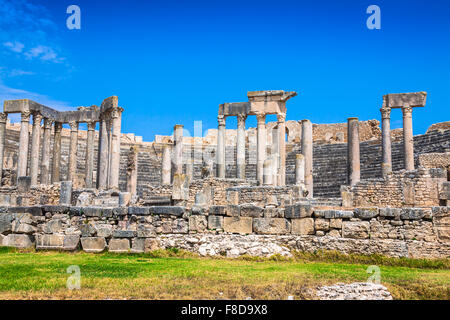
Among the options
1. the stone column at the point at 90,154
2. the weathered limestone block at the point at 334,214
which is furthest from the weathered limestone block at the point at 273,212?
the stone column at the point at 90,154

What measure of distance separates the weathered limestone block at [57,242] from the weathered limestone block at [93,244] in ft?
0.86

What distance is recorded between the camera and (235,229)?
37.7 ft

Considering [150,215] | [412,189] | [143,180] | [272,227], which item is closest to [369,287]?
[272,227]

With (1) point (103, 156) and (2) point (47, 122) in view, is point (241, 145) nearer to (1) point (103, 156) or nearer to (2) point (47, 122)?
(1) point (103, 156)

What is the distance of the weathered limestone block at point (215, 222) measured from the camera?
11648 millimetres

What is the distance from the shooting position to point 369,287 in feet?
21.2

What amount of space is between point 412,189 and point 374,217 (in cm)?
1116

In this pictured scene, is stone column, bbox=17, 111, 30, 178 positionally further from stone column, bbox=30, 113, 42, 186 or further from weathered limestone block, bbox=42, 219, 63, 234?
weathered limestone block, bbox=42, 219, 63, 234

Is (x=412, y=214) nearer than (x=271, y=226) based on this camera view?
Yes

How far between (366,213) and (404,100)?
56.3ft

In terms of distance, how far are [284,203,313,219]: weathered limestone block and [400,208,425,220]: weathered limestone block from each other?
217cm

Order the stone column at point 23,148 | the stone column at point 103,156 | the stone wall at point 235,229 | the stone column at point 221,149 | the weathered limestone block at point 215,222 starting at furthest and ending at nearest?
1. the stone column at point 221,149
2. the stone column at point 23,148
3. the stone column at point 103,156
4. the weathered limestone block at point 215,222
5. the stone wall at point 235,229

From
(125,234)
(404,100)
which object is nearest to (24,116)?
(125,234)

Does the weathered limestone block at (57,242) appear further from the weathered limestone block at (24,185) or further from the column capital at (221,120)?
the column capital at (221,120)
